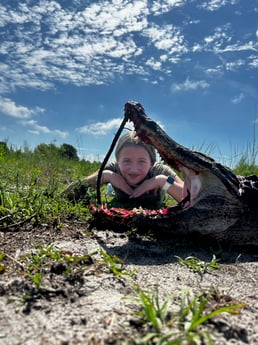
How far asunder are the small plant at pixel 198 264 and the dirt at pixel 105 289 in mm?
28

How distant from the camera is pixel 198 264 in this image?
79.9 inches

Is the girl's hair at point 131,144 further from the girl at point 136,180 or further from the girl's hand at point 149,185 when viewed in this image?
the girl's hand at point 149,185

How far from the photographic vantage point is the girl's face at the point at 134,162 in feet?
15.2

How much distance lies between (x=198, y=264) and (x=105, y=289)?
706 millimetres

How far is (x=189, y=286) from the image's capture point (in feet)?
5.58

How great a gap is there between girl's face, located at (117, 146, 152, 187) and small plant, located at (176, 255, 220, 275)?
8.65 feet

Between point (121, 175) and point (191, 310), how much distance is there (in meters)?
3.68

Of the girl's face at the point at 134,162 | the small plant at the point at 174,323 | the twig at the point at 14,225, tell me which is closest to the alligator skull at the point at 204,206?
the twig at the point at 14,225

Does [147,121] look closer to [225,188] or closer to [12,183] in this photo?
[225,188]

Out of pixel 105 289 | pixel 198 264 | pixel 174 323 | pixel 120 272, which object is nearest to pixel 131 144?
pixel 198 264

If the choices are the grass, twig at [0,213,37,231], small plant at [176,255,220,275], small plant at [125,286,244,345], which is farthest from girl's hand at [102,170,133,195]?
small plant at [125,286,244,345]

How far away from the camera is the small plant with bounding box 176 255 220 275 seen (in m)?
1.95

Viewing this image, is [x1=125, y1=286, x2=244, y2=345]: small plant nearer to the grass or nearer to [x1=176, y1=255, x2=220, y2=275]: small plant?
the grass

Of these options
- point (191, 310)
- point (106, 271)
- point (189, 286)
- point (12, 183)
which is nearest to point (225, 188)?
point (189, 286)
